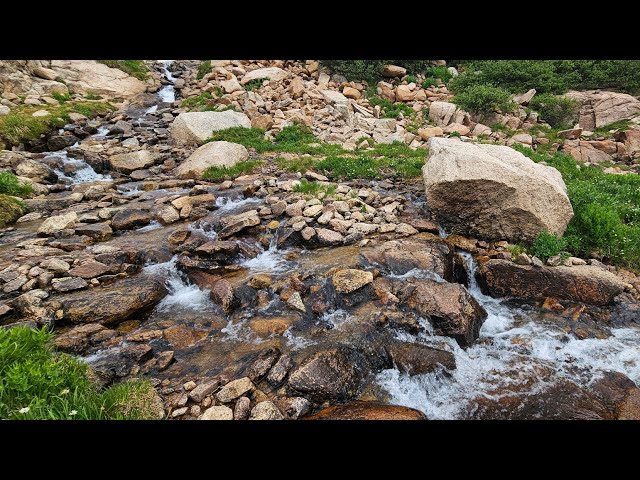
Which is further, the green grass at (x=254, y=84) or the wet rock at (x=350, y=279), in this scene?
the green grass at (x=254, y=84)

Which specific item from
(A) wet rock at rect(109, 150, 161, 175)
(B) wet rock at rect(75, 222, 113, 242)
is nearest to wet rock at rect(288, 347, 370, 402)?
(B) wet rock at rect(75, 222, 113, 242)

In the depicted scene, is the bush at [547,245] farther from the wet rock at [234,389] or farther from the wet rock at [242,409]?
the wet rock at [242,409]

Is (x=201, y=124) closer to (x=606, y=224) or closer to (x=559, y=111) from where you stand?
(x=606, y=224)

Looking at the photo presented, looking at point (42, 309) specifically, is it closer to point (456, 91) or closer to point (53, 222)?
point (53, 222)

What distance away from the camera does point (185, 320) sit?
642cm

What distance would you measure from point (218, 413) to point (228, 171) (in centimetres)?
1025

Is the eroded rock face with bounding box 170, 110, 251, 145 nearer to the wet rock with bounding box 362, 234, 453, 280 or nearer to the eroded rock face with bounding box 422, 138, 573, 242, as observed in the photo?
the eroded rock face with bounding box 422, 138, 573, 242

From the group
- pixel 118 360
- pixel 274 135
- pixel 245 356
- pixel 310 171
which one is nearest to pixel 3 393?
pixel 118 360

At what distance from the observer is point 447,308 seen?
6305 mm

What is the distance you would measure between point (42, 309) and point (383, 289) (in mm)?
6270

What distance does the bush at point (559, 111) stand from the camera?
19484 millimetres

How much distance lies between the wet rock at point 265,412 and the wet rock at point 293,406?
11 centimetres

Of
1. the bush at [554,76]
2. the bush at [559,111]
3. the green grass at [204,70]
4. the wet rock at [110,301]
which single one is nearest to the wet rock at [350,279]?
the wet rock at [110,301]

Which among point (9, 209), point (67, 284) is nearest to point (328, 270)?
point (67, 284)
